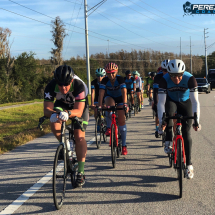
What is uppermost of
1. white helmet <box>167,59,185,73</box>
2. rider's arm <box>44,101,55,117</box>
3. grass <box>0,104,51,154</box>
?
white helmet <box>167,59,185,73</box>

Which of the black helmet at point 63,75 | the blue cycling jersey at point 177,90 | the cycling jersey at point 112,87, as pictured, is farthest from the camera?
the cycling jersey at point 112,87

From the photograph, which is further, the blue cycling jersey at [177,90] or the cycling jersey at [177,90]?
the blue cycling jersey at [177,90]

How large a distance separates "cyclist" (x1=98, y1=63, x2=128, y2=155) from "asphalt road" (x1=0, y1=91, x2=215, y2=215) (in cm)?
64

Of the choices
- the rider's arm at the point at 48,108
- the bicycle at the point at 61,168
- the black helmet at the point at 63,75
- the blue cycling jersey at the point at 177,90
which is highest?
the black helmet at the point at 63,75

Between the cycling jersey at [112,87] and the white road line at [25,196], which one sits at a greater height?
the cycling jersey at [112,87]

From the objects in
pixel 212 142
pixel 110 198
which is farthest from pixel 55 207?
Answer: pixel 212 142

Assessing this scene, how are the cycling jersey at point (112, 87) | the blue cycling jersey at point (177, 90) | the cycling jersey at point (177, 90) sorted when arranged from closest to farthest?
the cycling jersey at point (177, 90)
the blue cycling jersey at point (177, 90)
the cycling jersey at point (112, 87)

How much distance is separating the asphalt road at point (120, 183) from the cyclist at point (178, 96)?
54cm

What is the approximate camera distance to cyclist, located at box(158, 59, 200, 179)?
4750 mm

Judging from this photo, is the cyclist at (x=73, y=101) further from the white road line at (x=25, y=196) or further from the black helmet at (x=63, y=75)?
the white road line at (x=25, y=196)

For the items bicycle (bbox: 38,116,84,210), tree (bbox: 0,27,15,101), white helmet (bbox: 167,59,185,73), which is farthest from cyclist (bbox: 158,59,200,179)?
tree (bbox: 0,27,15,101)

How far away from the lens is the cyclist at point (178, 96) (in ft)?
15.6

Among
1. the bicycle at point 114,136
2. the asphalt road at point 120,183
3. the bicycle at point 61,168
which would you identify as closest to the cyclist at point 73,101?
the bicycle at point 61,168

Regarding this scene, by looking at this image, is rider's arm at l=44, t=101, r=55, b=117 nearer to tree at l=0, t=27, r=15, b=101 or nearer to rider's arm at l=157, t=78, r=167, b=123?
rider's arm at l=157, t=78, r=167, b=123
